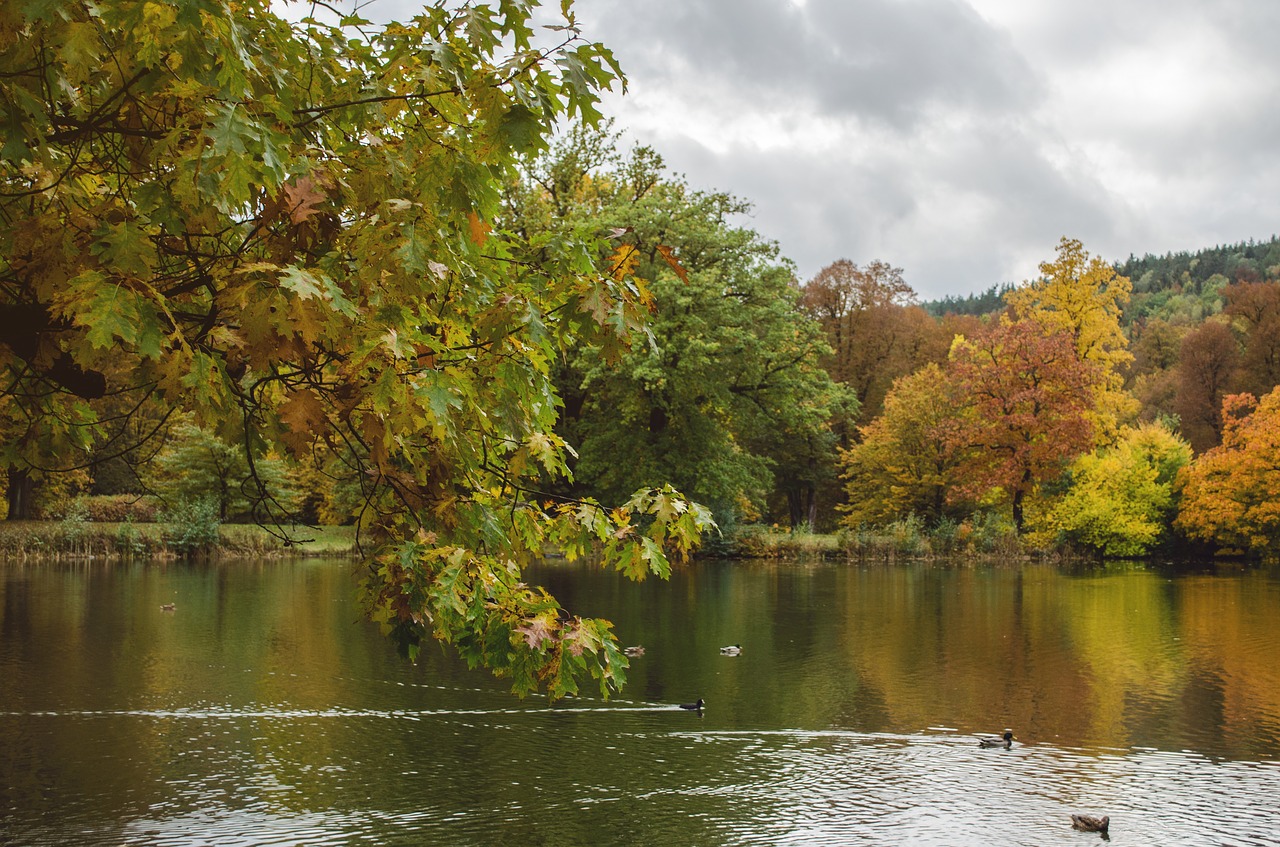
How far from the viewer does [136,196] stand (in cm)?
338

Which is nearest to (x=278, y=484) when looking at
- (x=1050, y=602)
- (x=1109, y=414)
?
(x=1050, y=602)

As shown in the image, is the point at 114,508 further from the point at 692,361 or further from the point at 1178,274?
the point at 1178,274

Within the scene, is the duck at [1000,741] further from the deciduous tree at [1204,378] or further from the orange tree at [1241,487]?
the deciduous tree at [1204,378]

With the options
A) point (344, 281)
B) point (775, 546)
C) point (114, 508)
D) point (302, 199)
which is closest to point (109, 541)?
point (114, 508)

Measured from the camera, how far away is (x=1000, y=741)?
9227 millimetres

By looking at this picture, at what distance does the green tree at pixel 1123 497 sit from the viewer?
114 ft

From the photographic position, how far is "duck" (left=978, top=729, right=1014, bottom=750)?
9.12 meters

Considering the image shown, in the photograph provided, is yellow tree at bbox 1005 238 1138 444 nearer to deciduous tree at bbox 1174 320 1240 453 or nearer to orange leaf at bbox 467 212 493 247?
deciduous tree at bbox 1174 320 1240 453

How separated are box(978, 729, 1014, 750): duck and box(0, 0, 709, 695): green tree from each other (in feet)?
17.6

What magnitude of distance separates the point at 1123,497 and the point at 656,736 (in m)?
30.6

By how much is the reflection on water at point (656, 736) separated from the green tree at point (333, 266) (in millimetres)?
952

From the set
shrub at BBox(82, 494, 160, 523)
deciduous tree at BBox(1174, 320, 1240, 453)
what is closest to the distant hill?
deciduous tree at BBox(1174, 320, 1240, 453)

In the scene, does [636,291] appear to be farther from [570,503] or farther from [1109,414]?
[1109,414]

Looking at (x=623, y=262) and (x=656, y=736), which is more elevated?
(x=623, y=262)
